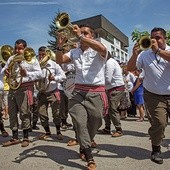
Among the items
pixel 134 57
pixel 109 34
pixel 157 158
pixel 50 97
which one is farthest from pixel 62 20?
pixel 109 34

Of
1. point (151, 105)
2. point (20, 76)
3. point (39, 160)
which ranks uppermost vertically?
point (20, 76)

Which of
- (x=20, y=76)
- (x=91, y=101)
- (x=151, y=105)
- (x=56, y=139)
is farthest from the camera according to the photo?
(x=56, y=139)

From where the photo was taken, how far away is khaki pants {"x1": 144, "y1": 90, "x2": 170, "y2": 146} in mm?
4934

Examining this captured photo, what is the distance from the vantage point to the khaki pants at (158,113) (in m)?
4.93

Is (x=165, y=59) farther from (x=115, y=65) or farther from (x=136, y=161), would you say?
(x=115, y=65)

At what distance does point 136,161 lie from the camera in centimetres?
500

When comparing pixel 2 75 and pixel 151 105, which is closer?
pixel 151 105

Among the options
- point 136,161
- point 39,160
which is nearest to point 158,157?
point 136,161

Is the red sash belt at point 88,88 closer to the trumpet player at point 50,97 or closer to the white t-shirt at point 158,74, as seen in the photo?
the white t-shirt at point 158,74

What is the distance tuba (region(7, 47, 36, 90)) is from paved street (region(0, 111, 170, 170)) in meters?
1.22

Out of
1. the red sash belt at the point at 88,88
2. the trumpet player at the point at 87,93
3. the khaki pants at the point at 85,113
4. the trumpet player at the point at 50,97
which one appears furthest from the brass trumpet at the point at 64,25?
the trumpet player at the point at 50,97

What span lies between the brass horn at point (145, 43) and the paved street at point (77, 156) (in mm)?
1716

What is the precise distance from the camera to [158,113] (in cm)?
494

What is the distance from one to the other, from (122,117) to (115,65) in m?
3.89
